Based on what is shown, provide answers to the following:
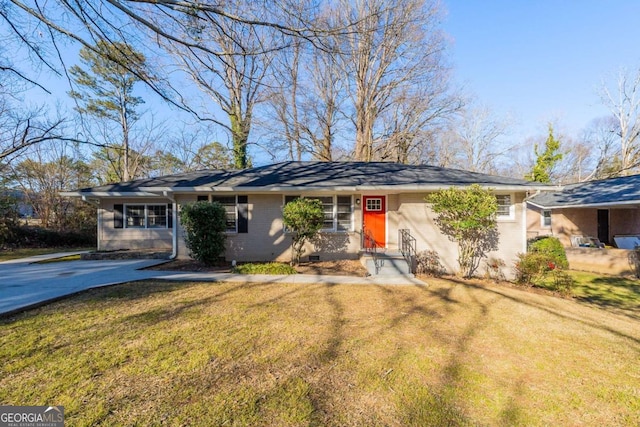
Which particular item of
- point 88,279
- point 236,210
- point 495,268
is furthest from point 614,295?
point 88,279

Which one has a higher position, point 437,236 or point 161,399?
point 437,236

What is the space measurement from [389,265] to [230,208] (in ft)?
18.7

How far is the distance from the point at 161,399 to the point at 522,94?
21.0 m

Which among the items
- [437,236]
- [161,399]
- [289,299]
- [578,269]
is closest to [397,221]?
[437,236]

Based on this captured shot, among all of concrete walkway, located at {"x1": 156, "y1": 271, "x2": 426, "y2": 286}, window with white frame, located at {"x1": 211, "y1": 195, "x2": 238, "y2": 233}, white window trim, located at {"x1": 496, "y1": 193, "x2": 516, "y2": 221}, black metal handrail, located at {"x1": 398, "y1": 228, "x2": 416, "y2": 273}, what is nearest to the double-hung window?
white window trim, located at {"x1": 496, "y1": 193, "x2": 516, "y2": 221}

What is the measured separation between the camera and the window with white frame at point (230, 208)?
31.1 feet

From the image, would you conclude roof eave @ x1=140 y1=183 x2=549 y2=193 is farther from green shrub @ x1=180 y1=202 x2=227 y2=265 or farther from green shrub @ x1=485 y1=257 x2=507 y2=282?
green shrub @ x1=485 y1=257 x2=507 y2=282

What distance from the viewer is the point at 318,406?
235cm

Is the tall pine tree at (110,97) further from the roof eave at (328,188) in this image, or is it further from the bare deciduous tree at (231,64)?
the roof eave at (328,188)

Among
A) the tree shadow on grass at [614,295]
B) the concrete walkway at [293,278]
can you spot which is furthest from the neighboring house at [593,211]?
the concrete walkway at [293,278]

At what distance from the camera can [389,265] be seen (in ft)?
26.0

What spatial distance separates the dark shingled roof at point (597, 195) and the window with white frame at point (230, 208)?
51.2 feet

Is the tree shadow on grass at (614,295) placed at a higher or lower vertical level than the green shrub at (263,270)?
lower

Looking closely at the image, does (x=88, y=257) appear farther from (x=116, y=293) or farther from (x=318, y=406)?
(x=318, y=406)
